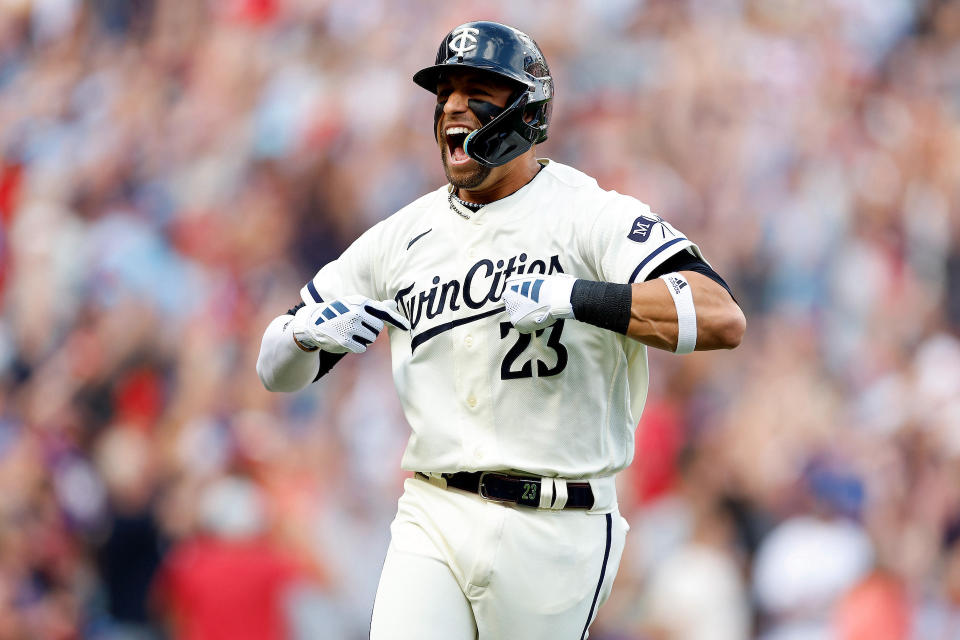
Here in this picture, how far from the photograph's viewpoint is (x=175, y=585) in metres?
7.99

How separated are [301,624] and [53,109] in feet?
14.9

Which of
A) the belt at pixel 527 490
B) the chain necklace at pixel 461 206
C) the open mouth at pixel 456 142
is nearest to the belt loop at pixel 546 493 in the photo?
the belt at pixel 527 490

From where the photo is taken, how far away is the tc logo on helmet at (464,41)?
12.0 feet

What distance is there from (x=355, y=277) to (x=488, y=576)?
108cm

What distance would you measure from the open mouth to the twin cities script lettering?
317mm

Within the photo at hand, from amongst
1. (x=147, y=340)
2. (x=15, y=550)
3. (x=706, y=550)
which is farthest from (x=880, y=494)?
(x=15, y=550)

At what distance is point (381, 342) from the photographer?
8336mm

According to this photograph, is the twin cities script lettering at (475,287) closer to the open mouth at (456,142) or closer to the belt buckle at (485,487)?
the open mouth at (456,142)

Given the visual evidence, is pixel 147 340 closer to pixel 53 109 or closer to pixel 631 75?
pixel 53 109

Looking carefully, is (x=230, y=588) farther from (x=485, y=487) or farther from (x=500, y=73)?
(x=500, y=73)

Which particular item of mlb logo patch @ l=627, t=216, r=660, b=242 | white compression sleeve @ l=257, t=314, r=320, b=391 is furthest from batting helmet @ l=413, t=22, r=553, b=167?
white compression sleeve @ l=257, t=314, r=320, b=391

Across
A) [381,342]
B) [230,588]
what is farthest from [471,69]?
[230,588]

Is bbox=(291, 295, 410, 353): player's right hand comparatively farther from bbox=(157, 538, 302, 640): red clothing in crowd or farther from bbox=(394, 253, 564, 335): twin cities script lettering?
bbox=(157, 538, 302, 640): red clothing in crowd

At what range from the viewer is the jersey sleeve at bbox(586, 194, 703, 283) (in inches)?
135
